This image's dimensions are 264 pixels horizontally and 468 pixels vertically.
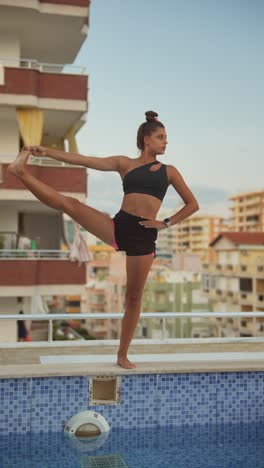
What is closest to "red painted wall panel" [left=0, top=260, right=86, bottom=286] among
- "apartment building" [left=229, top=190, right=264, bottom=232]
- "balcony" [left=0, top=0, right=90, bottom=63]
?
"balcony" [left=0, top=0, right=90, bottom=63]

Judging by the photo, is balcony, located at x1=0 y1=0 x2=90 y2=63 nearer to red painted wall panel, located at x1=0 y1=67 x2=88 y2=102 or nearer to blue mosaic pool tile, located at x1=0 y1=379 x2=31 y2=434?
red painted wall panel, located at x1=0 y1=67 x2=88 y2=102

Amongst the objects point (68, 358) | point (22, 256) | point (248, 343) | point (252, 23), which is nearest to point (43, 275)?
point (22, 256)

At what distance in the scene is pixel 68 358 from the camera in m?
7.67

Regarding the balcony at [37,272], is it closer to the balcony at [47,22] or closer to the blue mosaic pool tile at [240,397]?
the balcony at [47,22]

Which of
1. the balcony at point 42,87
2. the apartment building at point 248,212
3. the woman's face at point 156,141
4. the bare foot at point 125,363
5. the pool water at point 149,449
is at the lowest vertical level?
the pool water at point 149,449

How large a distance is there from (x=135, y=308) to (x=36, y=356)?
167 centimetres

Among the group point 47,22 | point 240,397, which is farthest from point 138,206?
point 47,22

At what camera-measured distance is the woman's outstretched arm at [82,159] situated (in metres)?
6.30

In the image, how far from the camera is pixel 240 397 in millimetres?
7484

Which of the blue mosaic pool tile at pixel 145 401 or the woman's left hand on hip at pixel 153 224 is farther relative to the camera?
the blue mosaic pool tile at pixel 145 401

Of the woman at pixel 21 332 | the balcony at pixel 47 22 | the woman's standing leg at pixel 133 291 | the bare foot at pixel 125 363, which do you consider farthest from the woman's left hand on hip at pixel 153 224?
the woman at pixel 21 332

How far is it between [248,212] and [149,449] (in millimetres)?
159920

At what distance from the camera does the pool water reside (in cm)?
→ 628

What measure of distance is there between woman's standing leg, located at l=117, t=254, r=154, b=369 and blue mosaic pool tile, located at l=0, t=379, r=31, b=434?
36.7 inches
